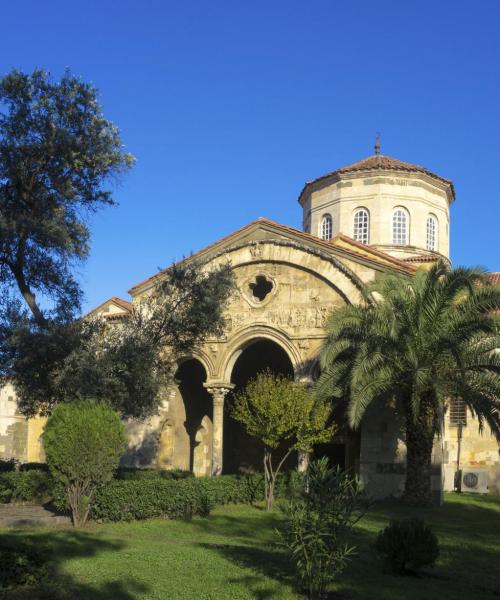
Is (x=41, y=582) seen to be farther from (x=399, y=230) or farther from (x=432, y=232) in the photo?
(x=432, y=232)

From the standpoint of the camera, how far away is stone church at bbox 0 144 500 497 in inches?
896

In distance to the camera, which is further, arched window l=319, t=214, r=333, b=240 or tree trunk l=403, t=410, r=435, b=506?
arched window l=319, t=214, r=333, b=240

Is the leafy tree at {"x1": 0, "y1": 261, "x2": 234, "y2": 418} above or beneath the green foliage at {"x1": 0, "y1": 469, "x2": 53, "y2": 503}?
above

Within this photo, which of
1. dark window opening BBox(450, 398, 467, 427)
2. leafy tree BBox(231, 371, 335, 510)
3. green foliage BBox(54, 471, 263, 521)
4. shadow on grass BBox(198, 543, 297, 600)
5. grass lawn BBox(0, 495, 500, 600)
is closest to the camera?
grass lawn BBox(0, 495, 500, 600)

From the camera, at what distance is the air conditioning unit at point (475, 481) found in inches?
1023

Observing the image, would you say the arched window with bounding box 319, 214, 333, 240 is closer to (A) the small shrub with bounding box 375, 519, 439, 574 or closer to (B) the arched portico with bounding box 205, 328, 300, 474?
(B) the arched portico with bounding box 205, 328, 300, 474

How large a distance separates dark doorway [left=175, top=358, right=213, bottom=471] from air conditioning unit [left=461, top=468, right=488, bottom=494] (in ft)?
33.3

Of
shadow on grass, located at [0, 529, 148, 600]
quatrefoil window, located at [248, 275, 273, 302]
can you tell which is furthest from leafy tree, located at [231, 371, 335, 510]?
shadow on grass, located at [0, 529, 148, 600]

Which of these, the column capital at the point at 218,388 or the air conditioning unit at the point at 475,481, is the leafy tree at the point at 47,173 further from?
the air conditioning unit at the point at 475,481

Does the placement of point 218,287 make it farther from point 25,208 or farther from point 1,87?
point 1,87

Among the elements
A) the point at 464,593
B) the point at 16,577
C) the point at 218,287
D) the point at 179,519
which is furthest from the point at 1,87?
the point at 464,593

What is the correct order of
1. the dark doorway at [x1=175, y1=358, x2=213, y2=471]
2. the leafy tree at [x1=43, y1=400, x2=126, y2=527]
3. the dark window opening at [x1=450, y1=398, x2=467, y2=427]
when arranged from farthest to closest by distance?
the dark doorway at [x1=175, y1=358, x2=213, y2=471] → the dark window opening at [x1=450, y1=398, x2=467, y2=427] → the leafy tree at [x1=43, y1=400, x2=126, y2=527]

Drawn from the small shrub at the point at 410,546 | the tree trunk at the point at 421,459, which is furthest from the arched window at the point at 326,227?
the small shrub at the point at 410,546

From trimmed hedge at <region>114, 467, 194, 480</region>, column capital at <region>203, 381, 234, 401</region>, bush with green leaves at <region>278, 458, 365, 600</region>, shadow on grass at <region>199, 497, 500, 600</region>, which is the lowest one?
shadow on grass at <region>199, 497, 500, 600</region>
